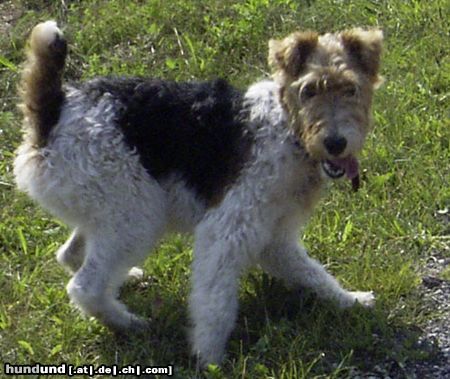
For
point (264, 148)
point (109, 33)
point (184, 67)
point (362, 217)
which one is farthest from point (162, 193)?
point (109, 33)

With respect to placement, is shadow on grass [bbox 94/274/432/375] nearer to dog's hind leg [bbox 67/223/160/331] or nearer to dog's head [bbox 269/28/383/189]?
dog's hind leg [bbox 67/223/160/331]

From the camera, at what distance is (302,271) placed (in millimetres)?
5504

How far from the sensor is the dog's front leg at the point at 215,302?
4988 millimetres

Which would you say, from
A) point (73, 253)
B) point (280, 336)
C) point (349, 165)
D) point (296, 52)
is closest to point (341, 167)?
point (349, 165)

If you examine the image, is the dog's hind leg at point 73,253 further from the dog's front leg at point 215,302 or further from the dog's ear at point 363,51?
the dog's ear at point 363,51

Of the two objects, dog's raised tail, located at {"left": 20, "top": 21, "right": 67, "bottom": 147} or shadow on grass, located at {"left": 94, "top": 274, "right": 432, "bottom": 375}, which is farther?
dog's raised tail, located at {"left": 20, "top": 21, "right": 67, "bottom": 147}

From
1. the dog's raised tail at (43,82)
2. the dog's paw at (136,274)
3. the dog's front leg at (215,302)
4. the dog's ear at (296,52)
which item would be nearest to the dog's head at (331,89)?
the dog's ear at (296,52)

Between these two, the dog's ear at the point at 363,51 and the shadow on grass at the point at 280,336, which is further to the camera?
the dog's ear at the point at 363,51

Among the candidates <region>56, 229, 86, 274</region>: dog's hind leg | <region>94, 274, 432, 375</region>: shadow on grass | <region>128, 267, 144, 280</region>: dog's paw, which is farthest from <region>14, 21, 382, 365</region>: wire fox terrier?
<region>128, 267, 144, 280</region>: dog's paw

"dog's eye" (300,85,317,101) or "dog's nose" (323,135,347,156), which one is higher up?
"dog's eye" (300,85,317,101)

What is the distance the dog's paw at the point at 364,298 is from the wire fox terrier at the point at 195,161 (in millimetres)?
22

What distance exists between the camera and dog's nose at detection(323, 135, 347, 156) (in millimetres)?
4727

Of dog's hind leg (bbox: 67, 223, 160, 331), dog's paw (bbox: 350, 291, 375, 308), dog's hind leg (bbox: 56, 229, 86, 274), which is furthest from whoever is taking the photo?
dog's hind leg (bbox: 56, 229, 86, 274)

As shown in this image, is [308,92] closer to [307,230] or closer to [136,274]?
[307,230]
